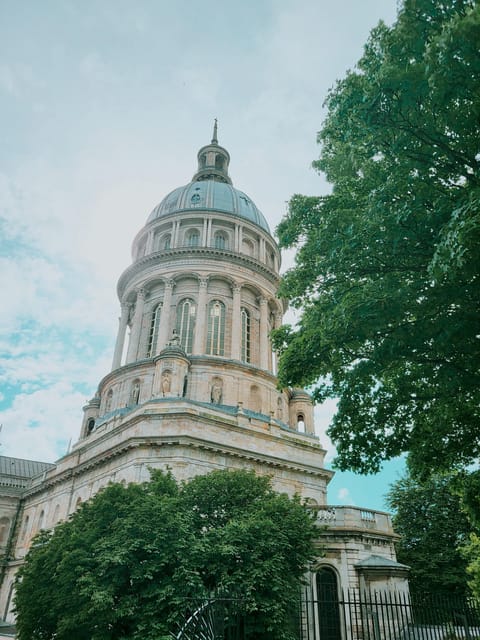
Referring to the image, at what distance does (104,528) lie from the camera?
18234mm

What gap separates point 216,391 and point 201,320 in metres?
5.66

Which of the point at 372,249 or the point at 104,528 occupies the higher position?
the point at 372,249

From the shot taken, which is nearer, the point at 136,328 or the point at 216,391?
the point at 216,391

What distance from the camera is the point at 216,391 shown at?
33625 mm

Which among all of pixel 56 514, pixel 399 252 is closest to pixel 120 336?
pixel 56 514

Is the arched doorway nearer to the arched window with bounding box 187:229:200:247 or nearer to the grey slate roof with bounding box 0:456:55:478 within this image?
the arched window with bounding box 187:229:200:247

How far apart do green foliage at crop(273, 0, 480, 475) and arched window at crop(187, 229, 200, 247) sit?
86.5 ft

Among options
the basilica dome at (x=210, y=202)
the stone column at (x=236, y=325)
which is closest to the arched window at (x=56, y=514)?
the stone column at (x=236, y=325)

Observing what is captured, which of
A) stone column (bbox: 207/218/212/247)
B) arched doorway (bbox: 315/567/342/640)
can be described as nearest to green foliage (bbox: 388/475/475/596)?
arched doorway (bbox: 315/567/342/640)

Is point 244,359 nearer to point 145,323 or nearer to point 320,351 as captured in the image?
point 145,323

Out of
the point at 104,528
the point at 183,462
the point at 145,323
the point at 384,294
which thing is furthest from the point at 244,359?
the point at 384,294

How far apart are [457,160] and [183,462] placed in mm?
18595

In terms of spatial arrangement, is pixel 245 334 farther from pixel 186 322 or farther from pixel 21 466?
pixel 21 466

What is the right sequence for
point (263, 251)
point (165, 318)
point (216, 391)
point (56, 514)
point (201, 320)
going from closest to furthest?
point (56, 514) → point (216, 391) → point (201, 320) → point (165, 318) → point (263, 251)
